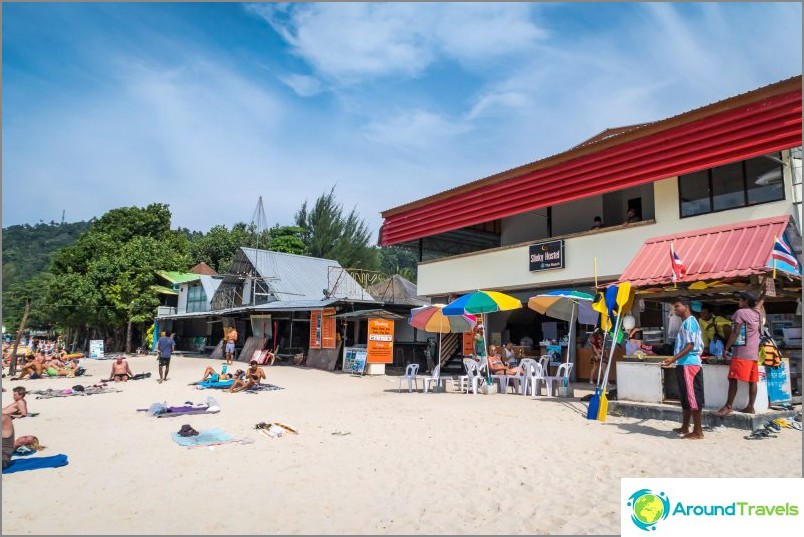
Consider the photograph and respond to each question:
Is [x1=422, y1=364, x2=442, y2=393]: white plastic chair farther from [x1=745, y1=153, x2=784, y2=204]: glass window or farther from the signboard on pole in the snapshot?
the signboard on pole

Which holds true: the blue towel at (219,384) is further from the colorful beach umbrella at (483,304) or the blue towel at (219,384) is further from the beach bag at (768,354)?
the beach bag at (768,354)

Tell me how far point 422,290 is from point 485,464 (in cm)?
1273

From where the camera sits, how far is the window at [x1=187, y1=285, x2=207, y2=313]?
3372 centimetres

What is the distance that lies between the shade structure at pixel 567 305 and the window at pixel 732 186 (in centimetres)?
292

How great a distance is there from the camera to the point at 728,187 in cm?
1140

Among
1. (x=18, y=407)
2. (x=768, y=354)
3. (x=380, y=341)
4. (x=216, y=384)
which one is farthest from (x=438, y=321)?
(x=18, y=407)

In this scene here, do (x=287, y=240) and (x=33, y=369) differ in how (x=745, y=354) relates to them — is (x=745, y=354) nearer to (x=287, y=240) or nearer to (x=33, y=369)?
(x=33, y=369)

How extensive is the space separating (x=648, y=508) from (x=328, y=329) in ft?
56.2

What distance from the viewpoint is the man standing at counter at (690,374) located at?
6.58 meters

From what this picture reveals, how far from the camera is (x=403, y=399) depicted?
11438 millimetres

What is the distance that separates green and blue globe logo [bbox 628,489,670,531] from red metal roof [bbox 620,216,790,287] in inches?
208

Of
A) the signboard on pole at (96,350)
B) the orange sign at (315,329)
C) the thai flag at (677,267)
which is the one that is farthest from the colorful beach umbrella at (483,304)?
the signboard on pole at (96,350)

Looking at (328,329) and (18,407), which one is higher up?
(328,329)

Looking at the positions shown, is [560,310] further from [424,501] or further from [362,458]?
[424,501]
